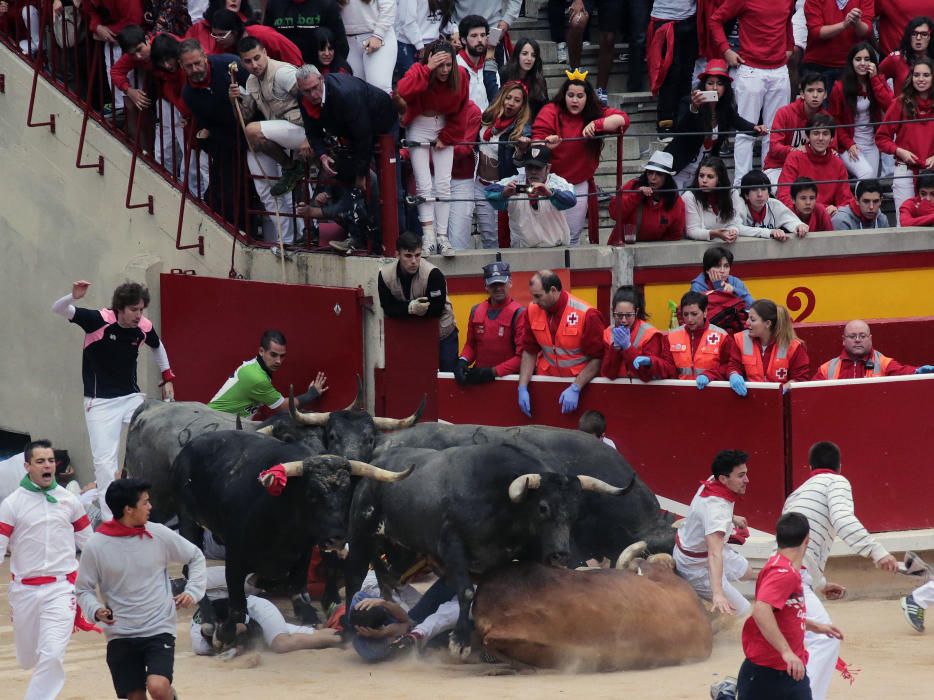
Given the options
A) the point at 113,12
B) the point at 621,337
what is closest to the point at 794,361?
the point at 621,337

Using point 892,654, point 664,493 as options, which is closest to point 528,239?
point 664,493

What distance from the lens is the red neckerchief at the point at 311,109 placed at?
548 inches

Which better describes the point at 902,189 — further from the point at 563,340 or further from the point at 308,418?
the point at 308,418

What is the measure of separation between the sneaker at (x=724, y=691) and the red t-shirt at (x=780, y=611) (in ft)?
3.14

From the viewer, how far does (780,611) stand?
781cm

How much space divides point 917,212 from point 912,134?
657mm

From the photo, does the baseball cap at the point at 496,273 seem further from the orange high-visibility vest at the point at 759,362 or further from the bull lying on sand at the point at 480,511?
the bull lying on sand at the point at 480,511

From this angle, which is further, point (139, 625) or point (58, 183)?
point (58, 183)

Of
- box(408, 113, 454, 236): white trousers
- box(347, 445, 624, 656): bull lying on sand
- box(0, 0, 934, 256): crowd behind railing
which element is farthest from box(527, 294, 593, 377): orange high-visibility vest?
box(347, 445, 624, 656): bull lying on sand

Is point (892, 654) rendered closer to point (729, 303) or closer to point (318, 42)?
point (729, 303)

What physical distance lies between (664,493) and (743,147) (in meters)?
3.90

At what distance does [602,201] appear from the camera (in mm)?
16969

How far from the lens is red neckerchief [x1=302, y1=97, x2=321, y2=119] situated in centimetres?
1392

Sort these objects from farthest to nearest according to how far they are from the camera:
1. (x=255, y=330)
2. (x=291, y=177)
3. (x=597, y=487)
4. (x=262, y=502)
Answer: (x=255, y=330) < (x=291, y=177) < (x=262, y=502) < (x=597, y=487)
